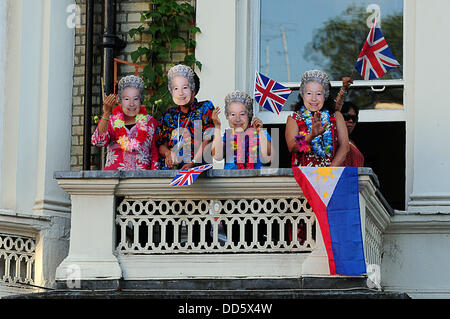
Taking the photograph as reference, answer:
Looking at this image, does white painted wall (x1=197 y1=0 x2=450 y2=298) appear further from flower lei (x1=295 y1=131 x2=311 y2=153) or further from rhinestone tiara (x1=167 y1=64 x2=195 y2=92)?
rhinestone tiara (x1=167 y1=64 x2=195 y2=92)

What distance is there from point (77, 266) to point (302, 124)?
2249 mm

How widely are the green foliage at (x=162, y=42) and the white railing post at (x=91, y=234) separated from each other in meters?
2.79

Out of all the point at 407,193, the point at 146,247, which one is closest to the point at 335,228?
the point at 146,247

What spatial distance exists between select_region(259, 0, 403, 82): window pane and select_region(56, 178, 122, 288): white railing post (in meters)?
3.36

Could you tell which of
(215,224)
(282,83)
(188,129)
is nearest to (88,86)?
(282,83)

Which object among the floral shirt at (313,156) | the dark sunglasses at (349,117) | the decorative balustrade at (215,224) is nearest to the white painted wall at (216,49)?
the dark sunglasses at (349,117)

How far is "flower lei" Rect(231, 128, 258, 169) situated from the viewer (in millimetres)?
11273

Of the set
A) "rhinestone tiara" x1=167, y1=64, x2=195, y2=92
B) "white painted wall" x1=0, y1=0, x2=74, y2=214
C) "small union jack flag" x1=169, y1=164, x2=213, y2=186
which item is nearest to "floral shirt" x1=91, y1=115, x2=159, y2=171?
"rhinestone tiara" x1=167, y1=64, x2=195, y2=92

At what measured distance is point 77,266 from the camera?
432 inches

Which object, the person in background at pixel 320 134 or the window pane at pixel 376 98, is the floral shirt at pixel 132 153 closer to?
the person in background at pixel 320 134

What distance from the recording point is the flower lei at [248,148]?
11.3 meters
